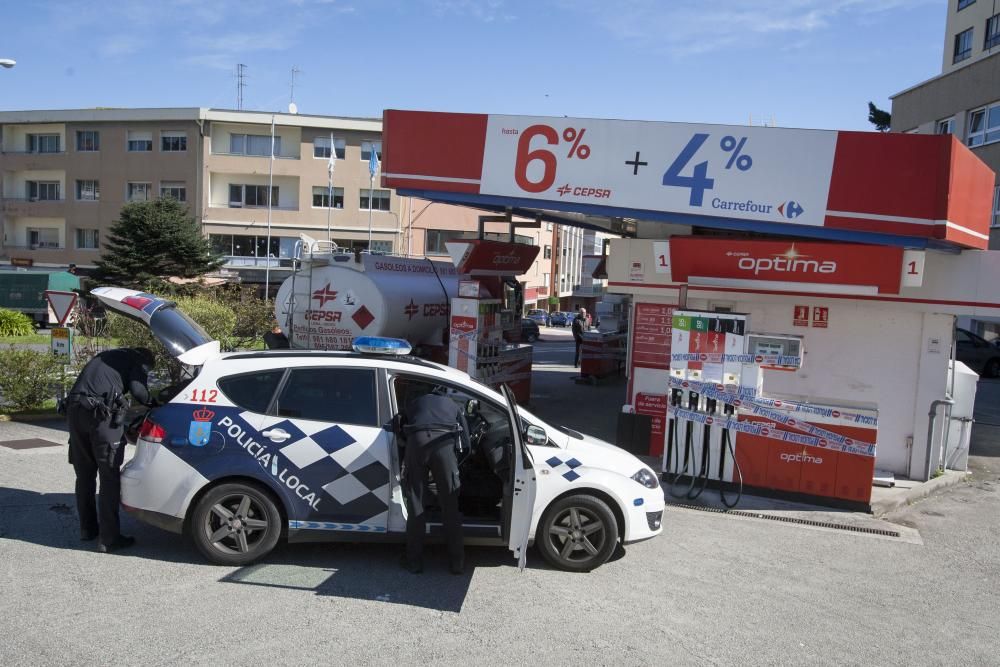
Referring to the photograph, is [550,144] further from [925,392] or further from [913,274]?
[925,392]

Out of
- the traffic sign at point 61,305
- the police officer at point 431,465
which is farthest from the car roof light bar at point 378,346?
the traffic sign at point 61,305

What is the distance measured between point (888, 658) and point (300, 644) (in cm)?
373

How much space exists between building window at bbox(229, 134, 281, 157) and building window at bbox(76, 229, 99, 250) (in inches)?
393

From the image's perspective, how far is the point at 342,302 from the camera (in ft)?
46.8

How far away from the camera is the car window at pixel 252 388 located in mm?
6305

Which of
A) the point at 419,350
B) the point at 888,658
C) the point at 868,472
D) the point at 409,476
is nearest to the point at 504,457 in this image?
the point at 409,476

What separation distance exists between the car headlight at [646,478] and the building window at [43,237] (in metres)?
51.3

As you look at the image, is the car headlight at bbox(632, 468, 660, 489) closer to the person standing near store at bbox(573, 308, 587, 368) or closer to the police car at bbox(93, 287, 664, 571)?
the police car at bbox(93, 287, 664, 571)

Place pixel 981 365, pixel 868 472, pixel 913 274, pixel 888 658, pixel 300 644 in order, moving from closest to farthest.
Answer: pixel 300 644
pixel 888 658
pixel 868 472
pixel 913 274
pixel 981 365

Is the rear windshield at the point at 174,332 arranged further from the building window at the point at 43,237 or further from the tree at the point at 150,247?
the building window at the point at 43,237

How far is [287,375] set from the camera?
21.0 feet

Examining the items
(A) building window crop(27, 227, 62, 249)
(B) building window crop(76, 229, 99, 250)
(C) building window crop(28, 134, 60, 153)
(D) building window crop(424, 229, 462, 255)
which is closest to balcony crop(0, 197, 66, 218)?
(A) building window crop(27, 227, 62, 249)

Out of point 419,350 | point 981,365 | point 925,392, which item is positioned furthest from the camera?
point 981,365

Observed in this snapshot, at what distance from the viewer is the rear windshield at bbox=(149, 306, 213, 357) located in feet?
22.4
